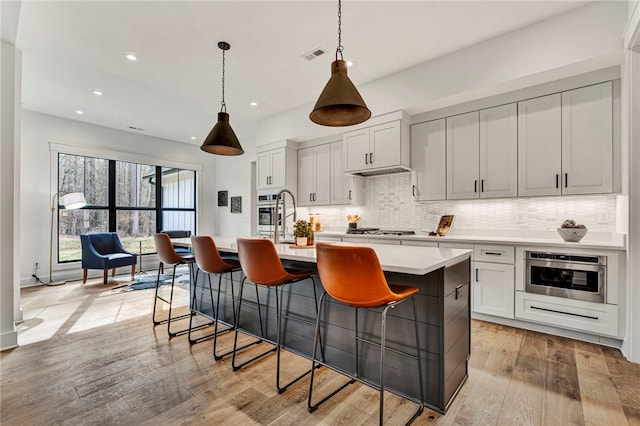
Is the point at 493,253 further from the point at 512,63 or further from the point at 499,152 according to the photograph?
the point at 512,63

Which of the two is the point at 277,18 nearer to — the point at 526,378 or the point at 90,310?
the point at 526,378

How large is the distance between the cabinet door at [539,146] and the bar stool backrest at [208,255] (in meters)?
3.10

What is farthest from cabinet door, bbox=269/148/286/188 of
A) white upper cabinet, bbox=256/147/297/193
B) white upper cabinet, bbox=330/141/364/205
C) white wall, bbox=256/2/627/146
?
white wall, bbox=256/2/627/146

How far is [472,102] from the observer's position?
139 inches

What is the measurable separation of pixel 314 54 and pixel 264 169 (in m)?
2.54

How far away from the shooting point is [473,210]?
3.79 m

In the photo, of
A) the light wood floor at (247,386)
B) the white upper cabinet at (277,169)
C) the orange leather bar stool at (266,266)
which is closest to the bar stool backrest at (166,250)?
the light wood floor at (247,386)

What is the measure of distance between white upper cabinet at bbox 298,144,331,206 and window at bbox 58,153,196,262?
3592 millimetres

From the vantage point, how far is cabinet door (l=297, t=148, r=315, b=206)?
5090 mm

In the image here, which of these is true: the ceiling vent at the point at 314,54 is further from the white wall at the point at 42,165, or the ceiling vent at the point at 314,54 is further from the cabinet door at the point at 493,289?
the white wall at the point at 42,165

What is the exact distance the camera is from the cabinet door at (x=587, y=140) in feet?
9.09

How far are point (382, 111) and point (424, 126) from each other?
0.57 m

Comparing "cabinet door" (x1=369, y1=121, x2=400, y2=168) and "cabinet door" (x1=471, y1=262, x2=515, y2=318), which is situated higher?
"cabinet door" (x1=369, y1=121, x2=400, y2=168)

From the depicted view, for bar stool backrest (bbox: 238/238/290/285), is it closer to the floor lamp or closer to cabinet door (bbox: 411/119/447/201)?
cabinet door (bbox: 411/119/447/201)
